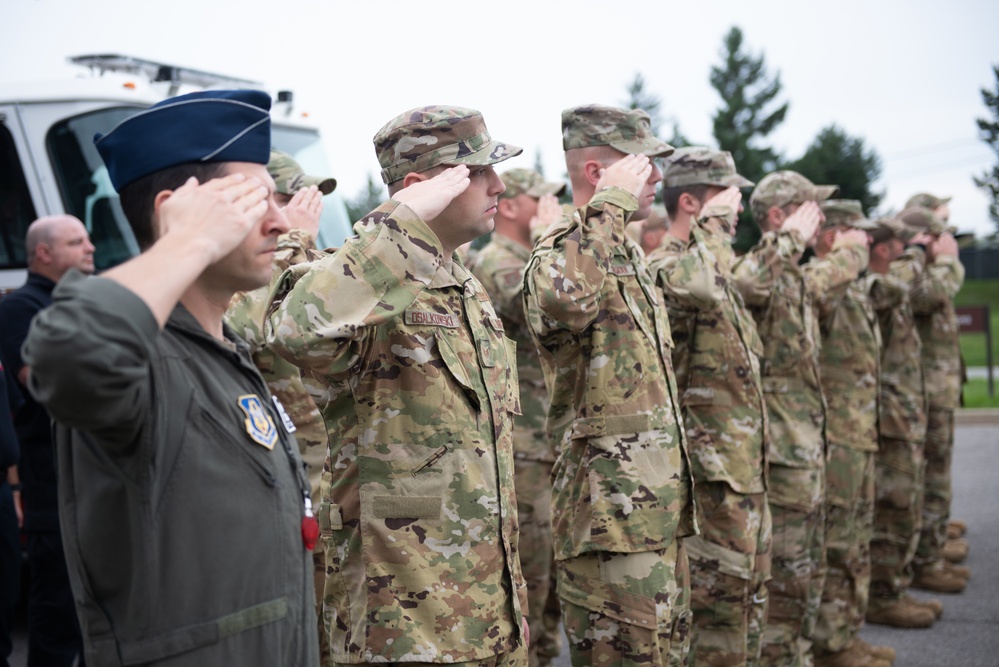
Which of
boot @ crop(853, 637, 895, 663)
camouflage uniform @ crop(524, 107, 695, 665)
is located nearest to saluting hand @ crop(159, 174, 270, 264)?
camouflage uniform @ crop(524, 107, 695, 665)

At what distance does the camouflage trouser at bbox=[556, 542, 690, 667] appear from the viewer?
3.35 metres

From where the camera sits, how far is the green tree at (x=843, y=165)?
2836 centimetres

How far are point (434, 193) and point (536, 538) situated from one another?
10.2 feet

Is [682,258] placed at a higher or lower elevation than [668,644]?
higher

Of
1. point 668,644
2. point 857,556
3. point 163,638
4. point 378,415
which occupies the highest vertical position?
point 378,415

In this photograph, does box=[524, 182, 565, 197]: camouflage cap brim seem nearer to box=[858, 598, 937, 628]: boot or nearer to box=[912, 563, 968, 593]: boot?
box=[858, 598, 937, 628]: boot

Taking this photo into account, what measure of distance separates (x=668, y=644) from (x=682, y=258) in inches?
63.5

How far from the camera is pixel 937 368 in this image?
7707 mm

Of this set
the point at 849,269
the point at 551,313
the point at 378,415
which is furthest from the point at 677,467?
the point at 849,269

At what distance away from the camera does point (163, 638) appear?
1636 mm

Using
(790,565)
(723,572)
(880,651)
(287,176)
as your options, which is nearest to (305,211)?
(287,176)

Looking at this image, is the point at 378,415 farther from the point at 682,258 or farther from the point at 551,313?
the point at 682,258

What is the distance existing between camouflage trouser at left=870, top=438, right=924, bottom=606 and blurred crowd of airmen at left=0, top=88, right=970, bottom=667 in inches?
1.1

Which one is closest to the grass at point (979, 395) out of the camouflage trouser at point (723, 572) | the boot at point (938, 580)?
the boot at point (938, 580)
